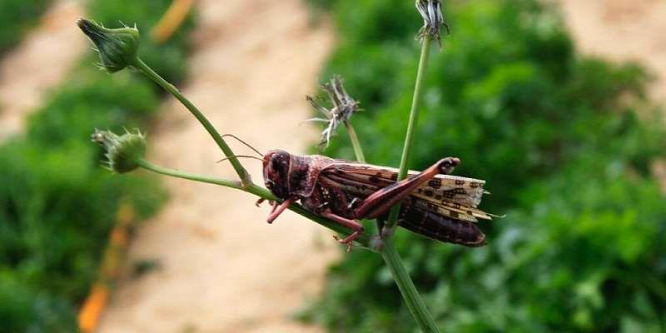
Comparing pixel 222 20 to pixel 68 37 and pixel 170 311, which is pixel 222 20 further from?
pixel 170 311

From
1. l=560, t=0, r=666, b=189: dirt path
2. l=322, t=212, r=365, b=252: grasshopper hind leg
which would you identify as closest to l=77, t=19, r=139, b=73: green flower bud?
l=322, t=212, r=365, b=252: grasshopper hind leg

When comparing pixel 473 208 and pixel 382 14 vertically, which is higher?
pixel 382 14

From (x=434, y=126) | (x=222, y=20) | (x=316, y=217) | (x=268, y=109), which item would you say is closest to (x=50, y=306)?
(x=434, y=126)

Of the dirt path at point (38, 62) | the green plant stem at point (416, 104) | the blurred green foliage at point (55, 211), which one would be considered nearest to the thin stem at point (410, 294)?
the green plant stem at point (416, 104)

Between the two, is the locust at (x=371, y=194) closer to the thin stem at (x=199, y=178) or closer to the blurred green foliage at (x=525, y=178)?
the thin stem at (x=199, y=178)

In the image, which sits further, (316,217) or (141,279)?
(141,279)

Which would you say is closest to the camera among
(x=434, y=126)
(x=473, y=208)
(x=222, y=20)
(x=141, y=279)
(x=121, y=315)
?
(x=473, y=208)
